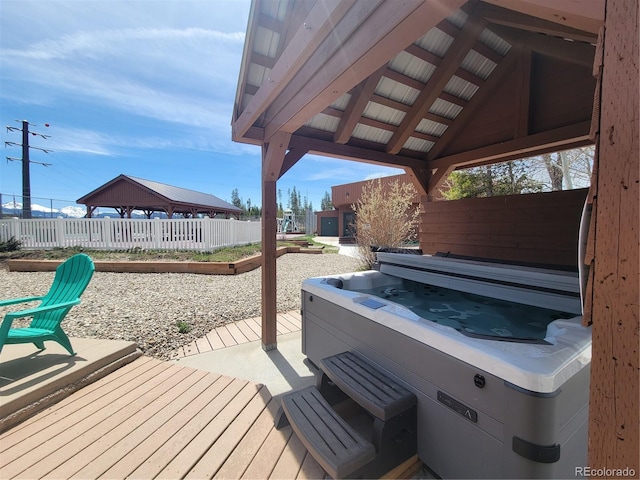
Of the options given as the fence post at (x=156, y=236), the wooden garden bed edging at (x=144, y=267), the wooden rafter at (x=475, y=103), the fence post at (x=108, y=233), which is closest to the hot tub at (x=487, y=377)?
the wooden rafter at (x=475, y=103)

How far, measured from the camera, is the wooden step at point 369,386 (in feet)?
4.49

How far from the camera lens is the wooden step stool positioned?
1.30 meters

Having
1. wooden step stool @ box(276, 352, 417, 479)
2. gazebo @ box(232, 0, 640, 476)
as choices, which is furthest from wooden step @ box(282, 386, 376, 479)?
gazebo @ box(232, 0, 640, 476)

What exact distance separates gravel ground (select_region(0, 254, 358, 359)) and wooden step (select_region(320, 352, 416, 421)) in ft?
6.16

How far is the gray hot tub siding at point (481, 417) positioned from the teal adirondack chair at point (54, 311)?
2437mm

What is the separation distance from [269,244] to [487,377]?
7.35 ft

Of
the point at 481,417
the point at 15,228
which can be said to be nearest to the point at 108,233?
the point at 15,228

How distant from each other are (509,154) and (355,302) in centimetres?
312

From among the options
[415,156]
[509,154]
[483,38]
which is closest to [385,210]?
[415,156]

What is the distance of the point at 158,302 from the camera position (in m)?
4.02

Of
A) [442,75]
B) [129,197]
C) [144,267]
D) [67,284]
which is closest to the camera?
[67,284]

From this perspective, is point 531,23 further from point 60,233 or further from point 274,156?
point 60,233

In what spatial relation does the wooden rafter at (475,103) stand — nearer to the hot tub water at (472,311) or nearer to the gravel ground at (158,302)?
the hot tub water at (472,311)

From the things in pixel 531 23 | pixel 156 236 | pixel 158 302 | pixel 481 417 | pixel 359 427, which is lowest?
pixel 359 427
